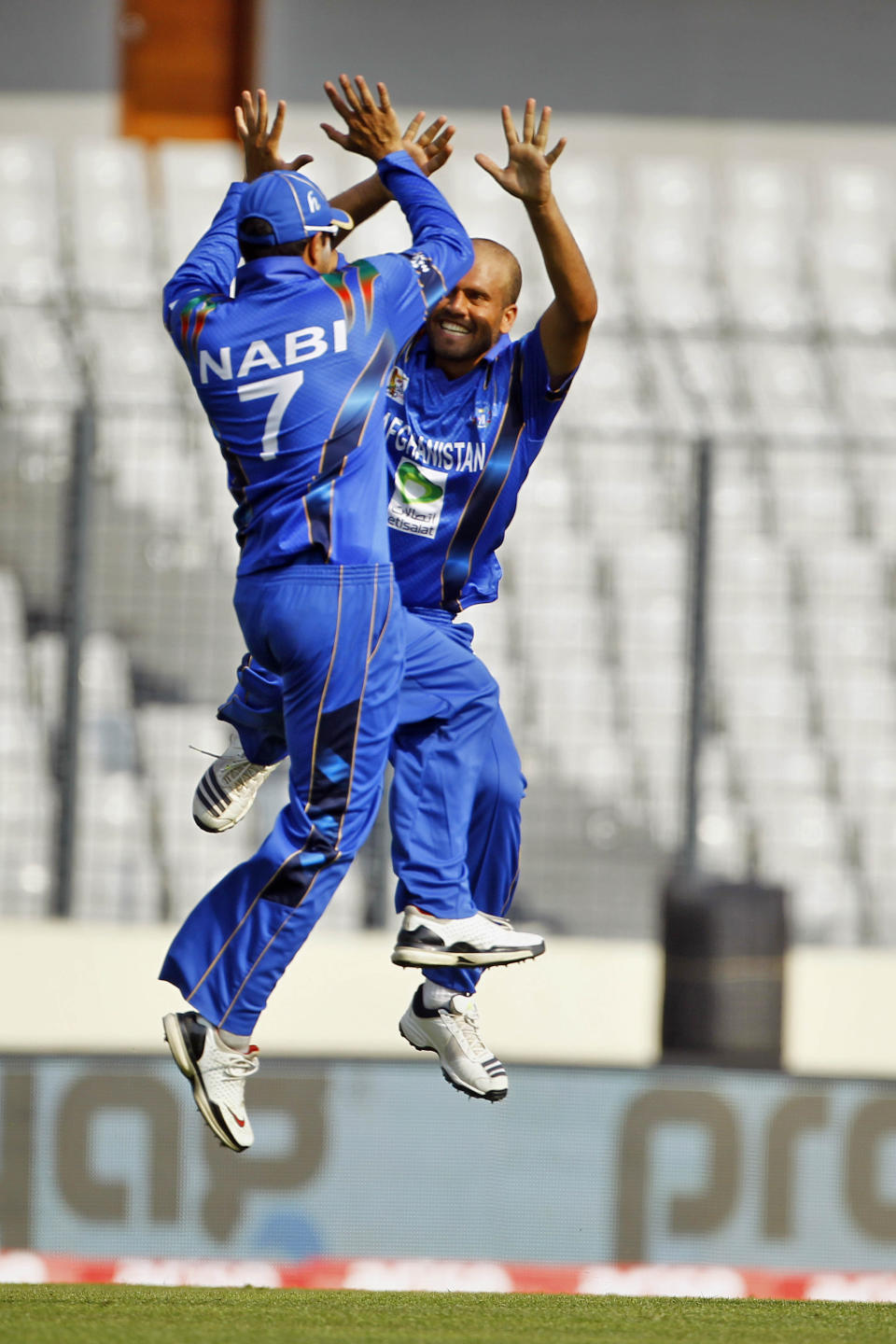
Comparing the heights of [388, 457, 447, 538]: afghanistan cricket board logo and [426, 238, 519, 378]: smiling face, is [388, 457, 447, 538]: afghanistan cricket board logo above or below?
below

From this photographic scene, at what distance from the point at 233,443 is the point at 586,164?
11.5 meters

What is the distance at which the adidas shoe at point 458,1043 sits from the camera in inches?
214

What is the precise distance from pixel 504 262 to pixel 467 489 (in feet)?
2.21

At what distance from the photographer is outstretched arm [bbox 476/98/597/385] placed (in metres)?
5.20

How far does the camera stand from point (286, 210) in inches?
188

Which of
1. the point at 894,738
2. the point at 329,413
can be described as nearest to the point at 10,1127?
the point at 329,413

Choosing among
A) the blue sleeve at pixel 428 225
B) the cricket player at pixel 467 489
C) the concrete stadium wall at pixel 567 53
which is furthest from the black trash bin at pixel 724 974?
the concrete stadium wall at pixel 567 53

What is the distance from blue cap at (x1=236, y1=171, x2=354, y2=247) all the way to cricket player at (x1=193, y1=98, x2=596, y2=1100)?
557mm

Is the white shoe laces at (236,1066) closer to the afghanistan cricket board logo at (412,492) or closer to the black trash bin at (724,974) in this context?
the afghanistan cricket board logo at (412,492)

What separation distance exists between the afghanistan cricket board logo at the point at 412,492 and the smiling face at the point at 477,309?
0.34 meters

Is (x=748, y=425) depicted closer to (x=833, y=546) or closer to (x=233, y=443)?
(x=833, y=546)

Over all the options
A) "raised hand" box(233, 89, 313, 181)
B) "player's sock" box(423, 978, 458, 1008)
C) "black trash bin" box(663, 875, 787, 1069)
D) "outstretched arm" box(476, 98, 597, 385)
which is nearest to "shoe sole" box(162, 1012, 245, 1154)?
"player's sock" box(423, 978, 458, 1008)

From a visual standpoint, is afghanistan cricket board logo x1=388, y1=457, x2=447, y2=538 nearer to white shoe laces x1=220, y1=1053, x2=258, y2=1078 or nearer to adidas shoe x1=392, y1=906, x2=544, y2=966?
adidas shoe x1=392, y1=906, x2=544, y2=966

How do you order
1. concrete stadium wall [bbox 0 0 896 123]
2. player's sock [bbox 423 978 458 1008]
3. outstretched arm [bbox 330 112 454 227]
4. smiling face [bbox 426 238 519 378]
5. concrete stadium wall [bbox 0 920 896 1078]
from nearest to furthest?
outstretched arm [bbox 330 112 454 227], smiling face [bbox 426 238 519 378], player's sock [bbox 423 978 458 1008], concrete stadium wall [bbox 0 920 896 1078], concrete stadium wall [bbox 0 0 896 123]
